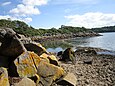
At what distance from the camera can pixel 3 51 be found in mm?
13781

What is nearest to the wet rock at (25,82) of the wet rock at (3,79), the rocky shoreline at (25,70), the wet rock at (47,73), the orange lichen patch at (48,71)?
the rocky shoreline at (25,70)

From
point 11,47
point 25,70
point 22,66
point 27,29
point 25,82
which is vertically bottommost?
point 27,29

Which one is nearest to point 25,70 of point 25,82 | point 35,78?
point 35,78

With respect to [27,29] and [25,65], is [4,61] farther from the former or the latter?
[27,29]

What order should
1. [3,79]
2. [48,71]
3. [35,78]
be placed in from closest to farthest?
[3,79] → [35,78] → [48,71]

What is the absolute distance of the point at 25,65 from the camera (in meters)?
12.9

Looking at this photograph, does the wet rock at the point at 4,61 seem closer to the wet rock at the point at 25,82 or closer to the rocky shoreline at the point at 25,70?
the rocky shoreline at the point at 25,70

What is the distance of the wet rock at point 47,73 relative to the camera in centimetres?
1355

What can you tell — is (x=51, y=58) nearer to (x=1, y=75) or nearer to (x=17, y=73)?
(x=17, y=73)

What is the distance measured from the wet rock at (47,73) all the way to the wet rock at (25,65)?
50 cm

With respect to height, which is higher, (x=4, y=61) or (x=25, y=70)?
(x=4, y=61)

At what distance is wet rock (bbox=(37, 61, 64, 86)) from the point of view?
44.4 ft

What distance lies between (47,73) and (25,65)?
157cm

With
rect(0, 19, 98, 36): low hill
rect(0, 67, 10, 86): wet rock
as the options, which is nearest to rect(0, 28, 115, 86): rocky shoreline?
rect(0, 67, 10, 86): wet rock
